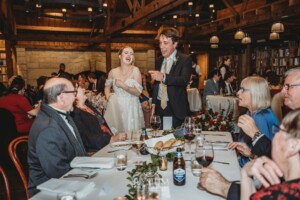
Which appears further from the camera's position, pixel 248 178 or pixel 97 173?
pixel 97 173

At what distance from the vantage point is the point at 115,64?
13.8m

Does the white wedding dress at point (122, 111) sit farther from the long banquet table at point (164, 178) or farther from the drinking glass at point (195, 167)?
the drinking glass at point (195, 167)

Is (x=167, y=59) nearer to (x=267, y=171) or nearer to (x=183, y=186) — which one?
(x=183, y=186)

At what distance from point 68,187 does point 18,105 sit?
3.32 metres

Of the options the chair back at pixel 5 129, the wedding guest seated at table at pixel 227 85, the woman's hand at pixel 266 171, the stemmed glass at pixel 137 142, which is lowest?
the chair back at pixel 5 129

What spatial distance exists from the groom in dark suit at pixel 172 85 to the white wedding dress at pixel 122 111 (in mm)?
638

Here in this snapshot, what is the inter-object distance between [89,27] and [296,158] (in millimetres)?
12651

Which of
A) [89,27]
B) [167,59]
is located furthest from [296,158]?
[89,27]

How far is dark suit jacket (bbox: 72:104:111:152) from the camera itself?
2.68 meters

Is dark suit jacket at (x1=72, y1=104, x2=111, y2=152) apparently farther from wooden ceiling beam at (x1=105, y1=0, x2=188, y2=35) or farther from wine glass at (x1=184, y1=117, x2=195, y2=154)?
wooden ceiling beam at (x1=105, y1=0, x2=188, y2=35)

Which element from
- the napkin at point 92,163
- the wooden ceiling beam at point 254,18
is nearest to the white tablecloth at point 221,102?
the wooden ceiling beam at point 254,18

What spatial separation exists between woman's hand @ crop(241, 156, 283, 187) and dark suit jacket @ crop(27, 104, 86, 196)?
110cm

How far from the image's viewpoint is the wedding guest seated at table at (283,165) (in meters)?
0.88

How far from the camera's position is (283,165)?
1.06m
